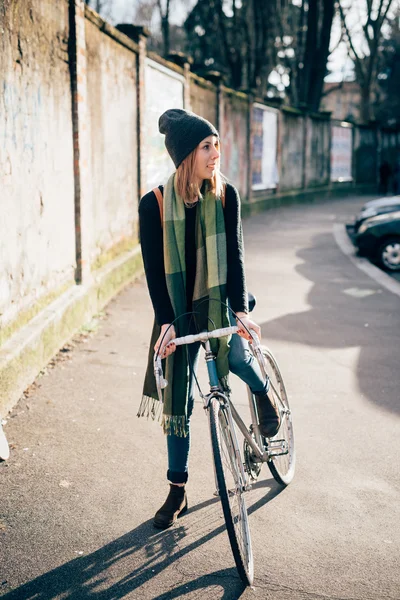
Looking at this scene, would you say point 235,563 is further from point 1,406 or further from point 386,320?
point 386,320

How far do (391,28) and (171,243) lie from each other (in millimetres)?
46222

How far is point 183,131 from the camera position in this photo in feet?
11.4

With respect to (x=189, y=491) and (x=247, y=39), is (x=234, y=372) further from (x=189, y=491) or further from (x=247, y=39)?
(x=247, y=39)

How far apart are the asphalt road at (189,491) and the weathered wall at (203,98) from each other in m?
8.55

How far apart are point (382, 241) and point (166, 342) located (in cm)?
957

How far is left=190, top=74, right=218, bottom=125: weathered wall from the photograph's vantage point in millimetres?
15070

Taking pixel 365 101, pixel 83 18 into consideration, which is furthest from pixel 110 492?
pixel 365 101

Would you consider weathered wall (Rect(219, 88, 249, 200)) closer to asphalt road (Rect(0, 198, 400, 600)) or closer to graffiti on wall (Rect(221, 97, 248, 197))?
graffiti on wall (Rect(221, 97, 248, 197))

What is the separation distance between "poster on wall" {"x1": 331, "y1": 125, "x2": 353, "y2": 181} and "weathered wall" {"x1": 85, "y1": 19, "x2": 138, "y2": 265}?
2161cm

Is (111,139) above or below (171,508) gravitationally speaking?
above

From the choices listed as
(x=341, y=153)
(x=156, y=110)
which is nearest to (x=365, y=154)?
(x=341, y=153)

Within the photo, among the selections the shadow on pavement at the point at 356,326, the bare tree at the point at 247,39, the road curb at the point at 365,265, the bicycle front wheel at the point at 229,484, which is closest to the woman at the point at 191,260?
the bicycle front wheel at the point at 229,484

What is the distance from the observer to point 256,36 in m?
31.2

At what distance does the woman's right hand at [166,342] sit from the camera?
3406 mm
